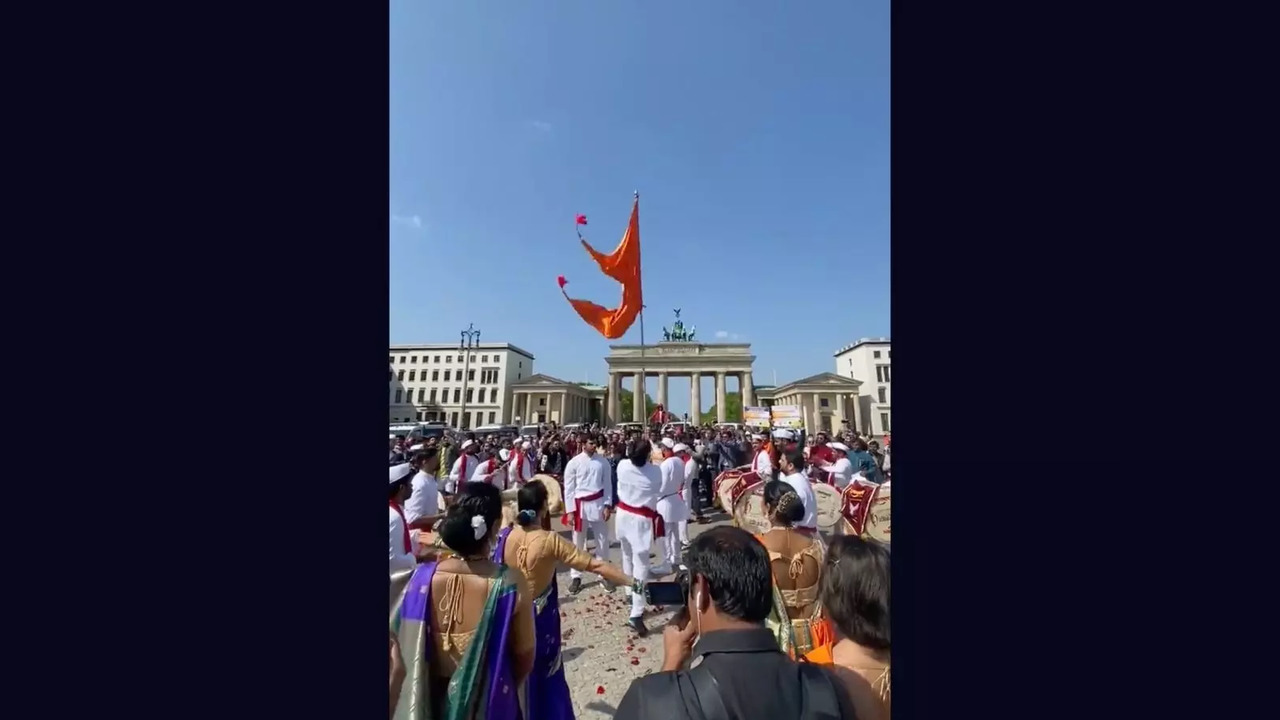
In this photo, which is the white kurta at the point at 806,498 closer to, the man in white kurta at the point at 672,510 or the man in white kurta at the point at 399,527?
the man in white kurta at the point at 672,510

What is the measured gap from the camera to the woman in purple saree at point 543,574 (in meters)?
2.84

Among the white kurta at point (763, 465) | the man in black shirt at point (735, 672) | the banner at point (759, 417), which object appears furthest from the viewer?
the banner at point (759, 417)

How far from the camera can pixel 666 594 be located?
172 cm

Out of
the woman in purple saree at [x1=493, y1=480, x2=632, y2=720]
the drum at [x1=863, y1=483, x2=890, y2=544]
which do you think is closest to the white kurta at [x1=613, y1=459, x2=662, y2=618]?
the drum at [x1=863, y1=483, x2=890, y2=544]

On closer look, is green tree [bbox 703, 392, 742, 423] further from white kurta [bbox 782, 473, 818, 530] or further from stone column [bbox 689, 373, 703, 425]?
white kurta [bbox 782, 473, 818, 530]

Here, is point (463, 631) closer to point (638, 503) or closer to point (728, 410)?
point (638, 503)

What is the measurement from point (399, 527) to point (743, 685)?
3.26m

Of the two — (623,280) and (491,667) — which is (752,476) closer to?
(491,667)

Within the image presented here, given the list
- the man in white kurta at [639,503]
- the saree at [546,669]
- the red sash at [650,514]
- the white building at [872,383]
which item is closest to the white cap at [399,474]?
the saree at [546,669]

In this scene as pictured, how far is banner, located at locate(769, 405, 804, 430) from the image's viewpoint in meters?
17.5

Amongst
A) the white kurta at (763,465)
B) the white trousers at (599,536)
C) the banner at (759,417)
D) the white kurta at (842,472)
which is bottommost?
the white trousers at (599,536)

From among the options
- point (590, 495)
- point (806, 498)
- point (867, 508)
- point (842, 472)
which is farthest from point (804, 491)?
point (842, 472)

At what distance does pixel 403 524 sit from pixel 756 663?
3317 millimetres

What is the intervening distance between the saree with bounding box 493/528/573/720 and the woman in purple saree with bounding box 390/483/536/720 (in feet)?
1.61
